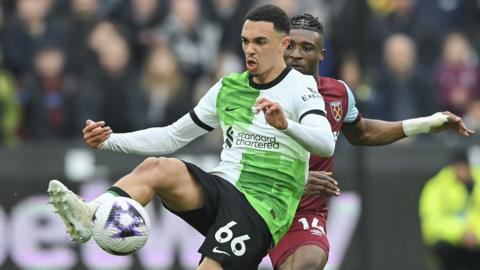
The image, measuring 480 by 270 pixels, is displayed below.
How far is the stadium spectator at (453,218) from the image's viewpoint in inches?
536

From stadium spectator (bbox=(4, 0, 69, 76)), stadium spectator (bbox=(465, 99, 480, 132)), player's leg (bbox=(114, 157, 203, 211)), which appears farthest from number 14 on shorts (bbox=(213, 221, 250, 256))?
stadium spectator (bbox=(465, 99, 480, 132))

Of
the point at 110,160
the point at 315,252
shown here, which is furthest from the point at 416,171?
the point at 315,252

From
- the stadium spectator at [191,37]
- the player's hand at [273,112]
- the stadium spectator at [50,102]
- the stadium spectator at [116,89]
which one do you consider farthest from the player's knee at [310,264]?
the stadium spectator at [191,37]

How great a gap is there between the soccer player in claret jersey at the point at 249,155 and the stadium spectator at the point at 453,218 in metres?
5.56

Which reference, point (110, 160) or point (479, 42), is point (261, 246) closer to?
point (110, 160)

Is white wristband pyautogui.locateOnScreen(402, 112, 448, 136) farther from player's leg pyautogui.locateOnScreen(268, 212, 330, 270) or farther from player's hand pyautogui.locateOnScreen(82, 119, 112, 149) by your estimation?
player's hand pyautogui.locateOnScreen(82, 119, 112, 149)

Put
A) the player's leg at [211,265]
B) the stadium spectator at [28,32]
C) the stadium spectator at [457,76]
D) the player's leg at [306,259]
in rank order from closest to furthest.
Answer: the player's leg at [211,265] → the player's leg at [306,259] → the stadium spectator at [28,32] → the stadium spectator at [457,76]

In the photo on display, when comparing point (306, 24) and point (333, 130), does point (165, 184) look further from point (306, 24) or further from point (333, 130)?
point (306, 24)

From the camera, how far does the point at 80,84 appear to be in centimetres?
1316

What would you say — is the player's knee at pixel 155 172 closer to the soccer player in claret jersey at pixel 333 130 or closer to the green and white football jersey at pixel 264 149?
the green and white football jersey at pixel 264 149

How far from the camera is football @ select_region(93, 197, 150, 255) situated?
24.0ft

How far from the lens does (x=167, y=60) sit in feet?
44.9

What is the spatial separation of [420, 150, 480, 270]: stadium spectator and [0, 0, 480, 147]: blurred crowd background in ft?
2.33

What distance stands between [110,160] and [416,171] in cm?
326
